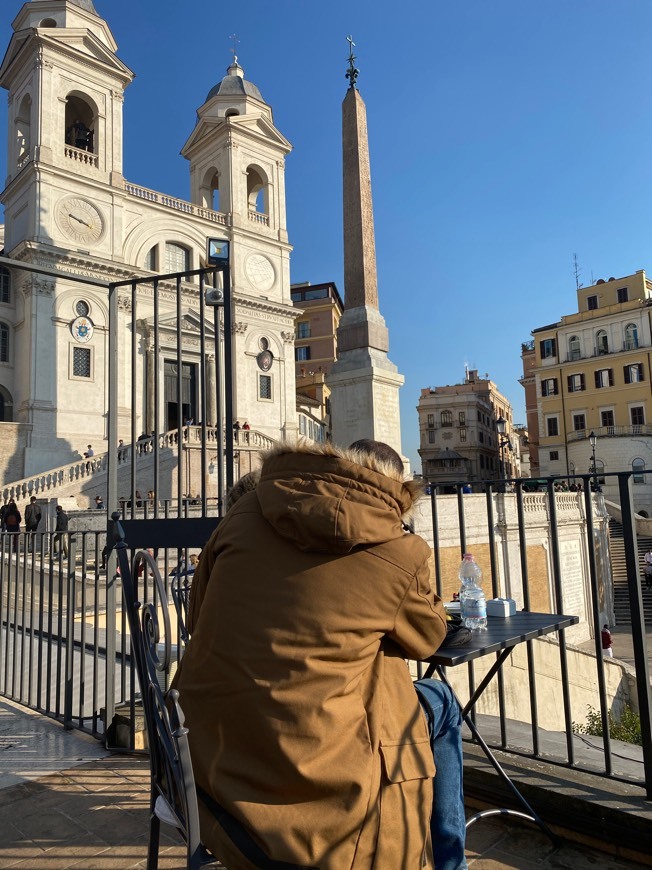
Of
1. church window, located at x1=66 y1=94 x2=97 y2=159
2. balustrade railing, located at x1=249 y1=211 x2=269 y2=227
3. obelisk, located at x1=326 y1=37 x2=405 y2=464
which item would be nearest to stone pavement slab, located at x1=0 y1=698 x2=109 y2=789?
obelisk, located at x1=326 y1=37 x2=405 y2=464

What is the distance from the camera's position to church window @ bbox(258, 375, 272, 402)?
102ft

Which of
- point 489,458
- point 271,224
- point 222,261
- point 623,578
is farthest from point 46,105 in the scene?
point 489,458

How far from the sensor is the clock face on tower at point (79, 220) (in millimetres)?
25188

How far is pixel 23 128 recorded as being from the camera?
88.4 feet

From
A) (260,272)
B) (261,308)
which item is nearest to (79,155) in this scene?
(260,272)

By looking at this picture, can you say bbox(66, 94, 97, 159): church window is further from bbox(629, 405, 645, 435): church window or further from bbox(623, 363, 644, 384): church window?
bbox(629, 405, 645, 435): church window

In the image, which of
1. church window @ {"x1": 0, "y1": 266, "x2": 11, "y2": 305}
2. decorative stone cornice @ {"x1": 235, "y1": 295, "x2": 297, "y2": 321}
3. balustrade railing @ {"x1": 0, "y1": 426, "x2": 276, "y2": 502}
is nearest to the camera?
balustrade railing @ {"x1": 0, "y1": 426, "x2": 276, "y2": 502}

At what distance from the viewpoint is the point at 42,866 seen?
2459 millimetres

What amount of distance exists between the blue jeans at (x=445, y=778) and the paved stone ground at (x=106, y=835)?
0.60 meters

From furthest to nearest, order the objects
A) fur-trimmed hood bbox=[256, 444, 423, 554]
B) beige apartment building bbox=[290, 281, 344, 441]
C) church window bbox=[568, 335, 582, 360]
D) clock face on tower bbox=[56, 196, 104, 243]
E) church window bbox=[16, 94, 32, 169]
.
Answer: beige apartment building bbox=[290, 281, 344, 441] → church window bbox=[568, 335, 582, 360] → church window bbox=[16, 94, 32, 169] → clock face on tower bbox=[56, 196, 104, 243] → fur-trimmed hood bbox=[256, 444, 423, 554]

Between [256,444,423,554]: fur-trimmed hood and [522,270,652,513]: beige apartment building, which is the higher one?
[522,270,652,513]: beige apartment building

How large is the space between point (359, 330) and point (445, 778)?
13787mm

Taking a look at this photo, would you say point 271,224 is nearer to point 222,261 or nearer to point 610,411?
point 610,411

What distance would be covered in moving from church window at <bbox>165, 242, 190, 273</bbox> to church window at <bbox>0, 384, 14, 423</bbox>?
922cm
